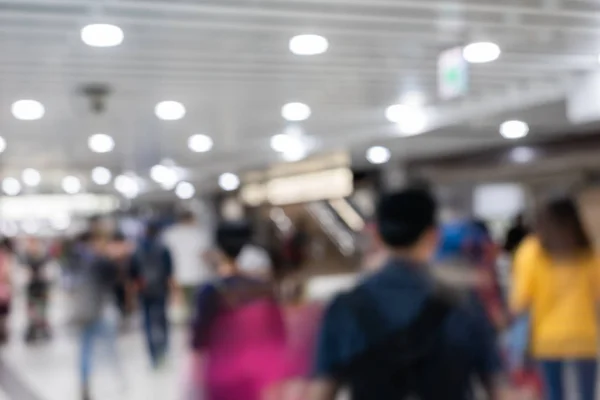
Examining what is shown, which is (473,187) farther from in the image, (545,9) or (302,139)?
(545,9)

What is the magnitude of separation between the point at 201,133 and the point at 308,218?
11.4m

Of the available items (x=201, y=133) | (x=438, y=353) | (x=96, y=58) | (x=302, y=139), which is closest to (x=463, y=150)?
(x=302, y=139)

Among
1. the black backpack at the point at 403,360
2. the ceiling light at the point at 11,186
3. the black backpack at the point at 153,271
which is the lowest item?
the black backpack at the point at 403,360

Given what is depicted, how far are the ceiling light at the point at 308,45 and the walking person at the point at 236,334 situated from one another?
9.32 feet

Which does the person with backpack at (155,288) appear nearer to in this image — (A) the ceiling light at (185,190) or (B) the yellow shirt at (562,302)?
(B) the yellow shirt at (562,302)

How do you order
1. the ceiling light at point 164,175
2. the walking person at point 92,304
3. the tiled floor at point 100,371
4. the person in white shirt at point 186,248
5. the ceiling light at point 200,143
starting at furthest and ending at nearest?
the ceiling light at point 164,175 < the ceiling light at point 200,143 < the person in white shirt at point 186,248 < the tiled floor at point 100,371 < the walking person at point 92,304

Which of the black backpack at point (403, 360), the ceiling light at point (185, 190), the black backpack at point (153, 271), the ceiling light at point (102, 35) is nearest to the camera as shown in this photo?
the black backpack at point (403, 360)

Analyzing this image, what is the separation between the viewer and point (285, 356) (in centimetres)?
393

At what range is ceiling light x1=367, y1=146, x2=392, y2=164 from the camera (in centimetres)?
1520

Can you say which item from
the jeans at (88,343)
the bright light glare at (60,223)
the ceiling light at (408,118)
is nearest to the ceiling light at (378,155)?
the ceiling light at (408,118)

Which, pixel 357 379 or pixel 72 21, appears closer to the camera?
pixel 357 379

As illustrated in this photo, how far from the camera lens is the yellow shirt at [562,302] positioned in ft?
15.1

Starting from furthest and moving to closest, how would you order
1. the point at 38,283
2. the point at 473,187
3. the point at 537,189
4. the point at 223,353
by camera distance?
the point at 473,187 → the point at 537,189 → the point at 38,283 → the point at 223,353

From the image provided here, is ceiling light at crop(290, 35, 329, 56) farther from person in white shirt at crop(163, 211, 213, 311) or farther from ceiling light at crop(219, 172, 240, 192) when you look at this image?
ceiling light at crop(219, 172, 240, 192)
